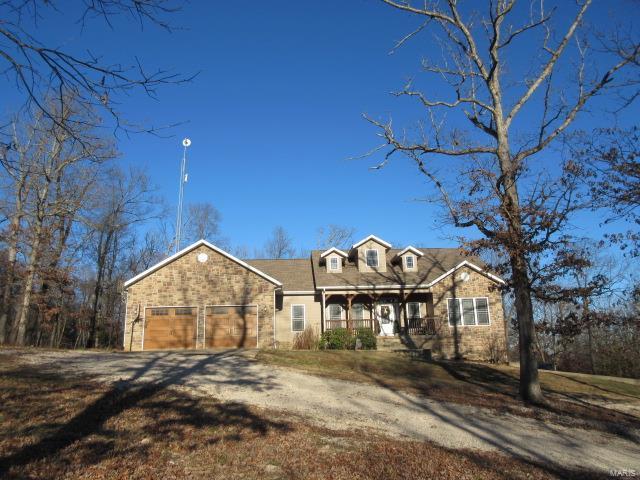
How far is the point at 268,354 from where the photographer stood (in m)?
18.6

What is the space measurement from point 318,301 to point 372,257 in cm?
432

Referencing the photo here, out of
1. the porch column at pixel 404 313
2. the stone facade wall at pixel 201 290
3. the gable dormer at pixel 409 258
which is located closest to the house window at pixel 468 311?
the porch column at pixel 404 313

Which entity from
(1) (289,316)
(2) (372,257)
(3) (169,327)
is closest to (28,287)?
(3) (169,327)

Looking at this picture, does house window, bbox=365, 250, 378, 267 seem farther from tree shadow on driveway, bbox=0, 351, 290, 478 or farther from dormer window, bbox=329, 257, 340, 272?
tree shadow on driveway, bbox=0, 351, 290, 478

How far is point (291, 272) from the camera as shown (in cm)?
2741

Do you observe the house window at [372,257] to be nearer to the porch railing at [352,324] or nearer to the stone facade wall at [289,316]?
the porch railing at [352,324]

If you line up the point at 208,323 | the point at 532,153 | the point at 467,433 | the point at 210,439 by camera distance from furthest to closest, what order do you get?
1. the point at 208,323
2. the point at 532,153
3. the point at 467,433
4. the point at 210,439

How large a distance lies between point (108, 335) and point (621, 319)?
114 feet

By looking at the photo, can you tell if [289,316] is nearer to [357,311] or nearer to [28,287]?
[357,311]

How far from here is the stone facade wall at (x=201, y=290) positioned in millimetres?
21891

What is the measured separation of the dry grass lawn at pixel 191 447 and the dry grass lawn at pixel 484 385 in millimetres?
Answer: 5340

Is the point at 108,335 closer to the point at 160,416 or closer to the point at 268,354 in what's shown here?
the point at 268,354

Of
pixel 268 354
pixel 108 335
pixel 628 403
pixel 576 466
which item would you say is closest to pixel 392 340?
pixel 268 354

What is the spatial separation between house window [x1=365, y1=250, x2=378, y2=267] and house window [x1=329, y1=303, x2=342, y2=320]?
3.17 metres
